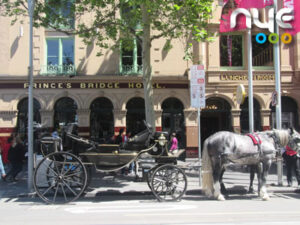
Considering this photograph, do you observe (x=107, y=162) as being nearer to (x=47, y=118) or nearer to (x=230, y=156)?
(x=230, y=156)

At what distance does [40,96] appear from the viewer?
14.4 m

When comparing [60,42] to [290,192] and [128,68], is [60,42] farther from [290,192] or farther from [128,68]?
[290,192]

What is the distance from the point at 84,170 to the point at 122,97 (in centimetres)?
843

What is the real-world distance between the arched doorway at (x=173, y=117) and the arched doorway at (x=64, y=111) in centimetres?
492

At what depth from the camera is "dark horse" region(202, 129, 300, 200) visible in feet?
22.9

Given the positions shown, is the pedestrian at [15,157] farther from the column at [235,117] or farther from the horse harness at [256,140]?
the column at [235,117]

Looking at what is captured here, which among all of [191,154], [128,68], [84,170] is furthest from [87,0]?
[191,154]

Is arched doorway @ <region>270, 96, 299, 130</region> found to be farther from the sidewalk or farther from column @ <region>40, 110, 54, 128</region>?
column @ <region>40, 110, 54, 128</region>

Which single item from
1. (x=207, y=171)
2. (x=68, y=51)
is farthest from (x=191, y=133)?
(x=68, y=51)

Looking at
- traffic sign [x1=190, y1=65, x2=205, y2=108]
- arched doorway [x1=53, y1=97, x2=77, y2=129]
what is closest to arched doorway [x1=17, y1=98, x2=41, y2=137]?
arched doorway [x1=53, y1=97, x2=77, y2=129]

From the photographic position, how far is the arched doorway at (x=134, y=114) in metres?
15.0

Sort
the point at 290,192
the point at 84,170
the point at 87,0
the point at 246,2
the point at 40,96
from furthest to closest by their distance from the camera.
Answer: the point at 40,96
the point at 246,2
the point at 87,0
the point at 290,192
the point at 84,170

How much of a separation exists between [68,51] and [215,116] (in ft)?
29.9

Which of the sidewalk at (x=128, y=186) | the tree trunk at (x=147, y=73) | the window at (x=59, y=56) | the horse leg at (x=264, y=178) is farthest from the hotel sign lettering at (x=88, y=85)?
the horse leg at (x=264, y=178)
